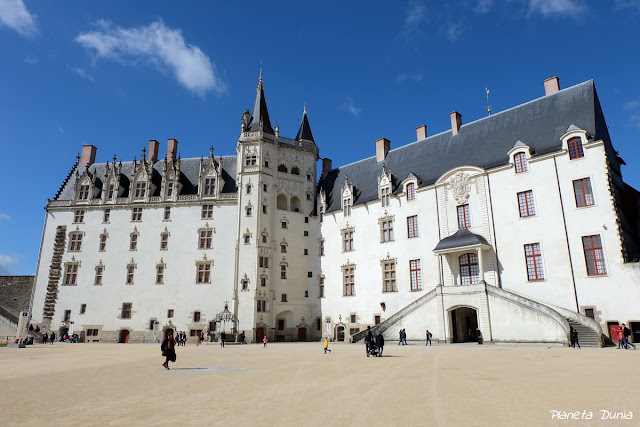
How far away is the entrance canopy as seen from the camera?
2722 centimetres

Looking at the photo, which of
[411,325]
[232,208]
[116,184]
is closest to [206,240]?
[232,208]

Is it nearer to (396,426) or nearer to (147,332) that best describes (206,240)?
(147,332)

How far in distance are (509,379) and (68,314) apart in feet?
132

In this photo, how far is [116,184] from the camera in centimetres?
4153

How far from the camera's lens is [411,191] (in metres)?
33.4

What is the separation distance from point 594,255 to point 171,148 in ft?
127

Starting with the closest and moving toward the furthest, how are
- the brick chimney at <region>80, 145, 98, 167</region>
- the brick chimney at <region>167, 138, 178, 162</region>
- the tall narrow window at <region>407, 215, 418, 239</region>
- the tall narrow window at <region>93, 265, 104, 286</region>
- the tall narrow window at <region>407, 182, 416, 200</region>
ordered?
the tall narrow window at <region>407, 215, 418, 239</region> < the tall narrow window at <region>407, 182, 416, 200</region> < the tall narrow window at <region>93, 265, 104, 286</region> < the brick chimney at <region>167, 138, 178, 162</region> < the brick chimney at <region>80, 145, 98, 167</region>

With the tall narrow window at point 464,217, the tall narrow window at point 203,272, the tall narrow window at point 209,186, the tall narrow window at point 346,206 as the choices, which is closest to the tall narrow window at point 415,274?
the tall narrow window at point 464,217

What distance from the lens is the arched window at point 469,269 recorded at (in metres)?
28.5

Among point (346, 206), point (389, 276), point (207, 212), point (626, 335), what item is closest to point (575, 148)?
point (626, 335)

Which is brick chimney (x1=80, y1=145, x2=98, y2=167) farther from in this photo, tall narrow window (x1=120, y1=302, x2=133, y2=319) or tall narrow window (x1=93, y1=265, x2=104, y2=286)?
tall narrow window (x1=120, y1=302, x2=133, y2=319)

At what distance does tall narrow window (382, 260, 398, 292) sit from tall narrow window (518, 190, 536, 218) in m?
10.4

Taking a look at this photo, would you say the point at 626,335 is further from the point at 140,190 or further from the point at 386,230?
the point at 140,190

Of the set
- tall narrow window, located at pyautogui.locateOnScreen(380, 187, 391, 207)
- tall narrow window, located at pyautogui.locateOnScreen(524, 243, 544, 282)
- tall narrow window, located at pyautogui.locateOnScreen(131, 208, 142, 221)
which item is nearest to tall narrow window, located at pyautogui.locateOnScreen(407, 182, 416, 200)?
tall narrow window, located at pyautogui.locateOnScreen(380, 187, 391, 207)
